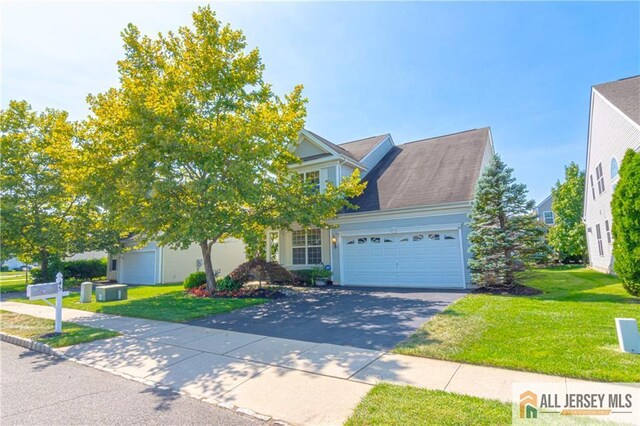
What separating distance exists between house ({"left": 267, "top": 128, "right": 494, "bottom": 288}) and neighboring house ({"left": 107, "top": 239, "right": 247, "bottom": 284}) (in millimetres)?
6525

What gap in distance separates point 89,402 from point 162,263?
17.8m

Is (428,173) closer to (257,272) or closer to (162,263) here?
(257,272)

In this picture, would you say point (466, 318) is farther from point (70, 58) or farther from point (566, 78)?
point (70, 58)

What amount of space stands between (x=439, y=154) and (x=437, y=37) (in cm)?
721

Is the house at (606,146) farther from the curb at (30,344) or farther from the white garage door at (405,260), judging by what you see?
the curb at (30,344)

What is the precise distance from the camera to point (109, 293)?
12633 millimetres

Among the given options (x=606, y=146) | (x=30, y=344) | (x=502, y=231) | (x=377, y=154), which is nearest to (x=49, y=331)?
(x=30, y=344)

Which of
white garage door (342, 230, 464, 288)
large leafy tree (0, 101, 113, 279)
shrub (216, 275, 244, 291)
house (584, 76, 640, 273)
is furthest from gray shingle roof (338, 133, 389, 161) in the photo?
large leafy tree (0, 101, 113, 279)

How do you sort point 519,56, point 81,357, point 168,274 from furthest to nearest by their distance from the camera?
point 168,274 < point 519,56 < point 81,357

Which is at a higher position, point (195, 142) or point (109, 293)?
point (195, 142)

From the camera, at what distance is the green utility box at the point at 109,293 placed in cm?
1252

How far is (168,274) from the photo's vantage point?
67.6ft

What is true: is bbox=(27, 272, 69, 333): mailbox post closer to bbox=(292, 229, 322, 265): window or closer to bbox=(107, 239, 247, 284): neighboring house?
bbox=(292, 229, 322, 265): window

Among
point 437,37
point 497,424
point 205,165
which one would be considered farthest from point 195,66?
point 497,424
